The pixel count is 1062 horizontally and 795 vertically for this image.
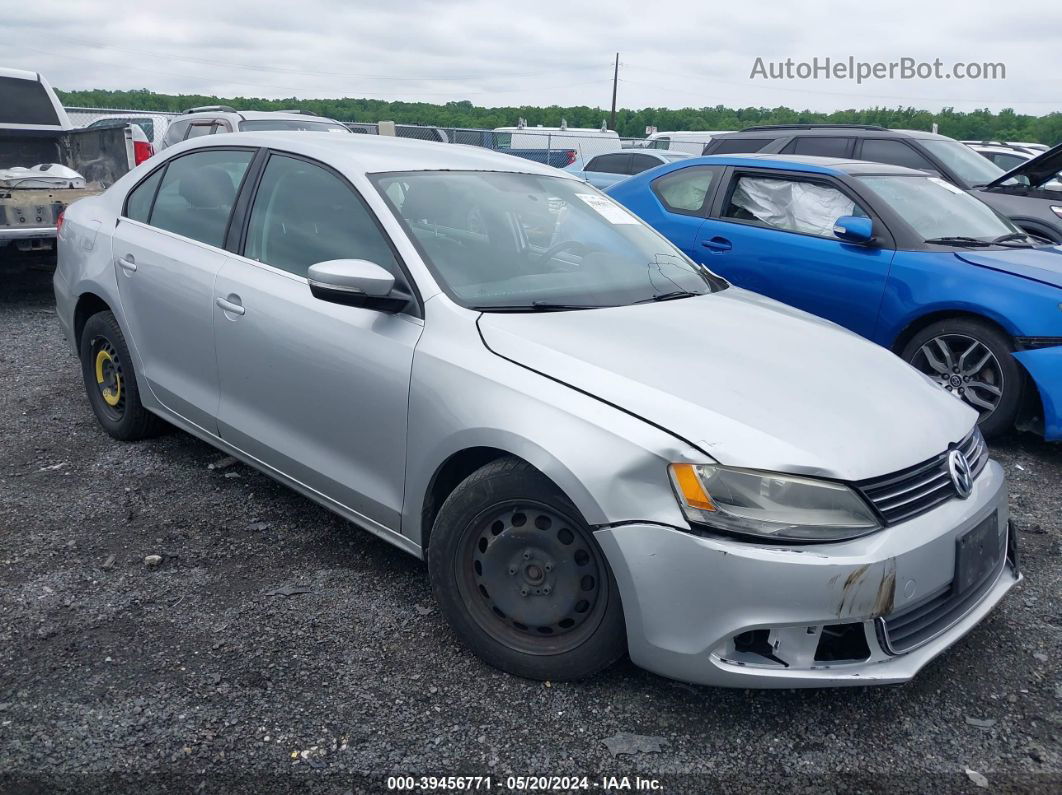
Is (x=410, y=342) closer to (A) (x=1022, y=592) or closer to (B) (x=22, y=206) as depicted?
(A) (x=1022, y=592)

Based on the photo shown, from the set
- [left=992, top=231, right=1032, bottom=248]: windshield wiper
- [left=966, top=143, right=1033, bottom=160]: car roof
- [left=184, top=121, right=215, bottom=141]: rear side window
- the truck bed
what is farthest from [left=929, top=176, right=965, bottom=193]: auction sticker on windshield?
[left=966, top=143, right=1033, bottom=160]: car roof

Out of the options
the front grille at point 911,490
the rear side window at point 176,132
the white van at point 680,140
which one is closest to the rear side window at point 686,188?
the front grille at point 911,490

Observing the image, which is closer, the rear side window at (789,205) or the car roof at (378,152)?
the car roof at (378,152)

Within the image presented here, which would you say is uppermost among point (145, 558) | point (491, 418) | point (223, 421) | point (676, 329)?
point (676, 329)

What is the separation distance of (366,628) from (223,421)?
3.85ft

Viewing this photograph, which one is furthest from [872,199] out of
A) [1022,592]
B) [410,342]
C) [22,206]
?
[22,206]

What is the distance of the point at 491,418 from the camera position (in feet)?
8.49

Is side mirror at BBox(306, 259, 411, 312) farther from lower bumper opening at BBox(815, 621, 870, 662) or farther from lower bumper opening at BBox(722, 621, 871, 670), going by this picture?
lower bumper opening at BBox(815, 621, 870, 662)

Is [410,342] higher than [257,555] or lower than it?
higher

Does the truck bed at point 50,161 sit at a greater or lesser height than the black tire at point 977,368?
greater

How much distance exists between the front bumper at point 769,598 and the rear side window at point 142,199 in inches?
119

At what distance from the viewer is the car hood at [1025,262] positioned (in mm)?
4793

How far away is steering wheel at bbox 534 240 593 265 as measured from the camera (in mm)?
3314

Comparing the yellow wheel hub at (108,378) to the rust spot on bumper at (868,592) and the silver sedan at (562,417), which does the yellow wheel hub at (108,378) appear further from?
the rust spot on bumper at (868,592)
